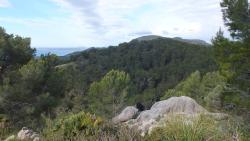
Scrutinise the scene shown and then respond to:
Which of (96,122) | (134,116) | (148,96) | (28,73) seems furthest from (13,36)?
(148,96)

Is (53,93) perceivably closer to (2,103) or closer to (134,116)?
(2,103)

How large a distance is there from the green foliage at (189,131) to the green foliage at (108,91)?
1198 inches

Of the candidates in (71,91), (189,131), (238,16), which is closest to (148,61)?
(71,91)

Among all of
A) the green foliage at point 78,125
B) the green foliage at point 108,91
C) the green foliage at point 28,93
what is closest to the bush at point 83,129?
the green foliage at point 78,125

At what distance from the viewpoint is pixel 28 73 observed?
2255 centimetres

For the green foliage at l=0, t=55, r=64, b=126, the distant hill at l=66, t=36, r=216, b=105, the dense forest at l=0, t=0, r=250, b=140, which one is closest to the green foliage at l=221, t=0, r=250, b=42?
the dense forest at l=0, t=0, r=250, b=140

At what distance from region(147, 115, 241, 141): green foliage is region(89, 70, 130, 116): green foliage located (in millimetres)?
30428

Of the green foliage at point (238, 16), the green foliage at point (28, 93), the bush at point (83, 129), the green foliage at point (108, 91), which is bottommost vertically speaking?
the green foliage at point (108, 91)

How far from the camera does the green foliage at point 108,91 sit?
36.9 metres

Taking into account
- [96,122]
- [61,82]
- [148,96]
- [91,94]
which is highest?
[96,122]

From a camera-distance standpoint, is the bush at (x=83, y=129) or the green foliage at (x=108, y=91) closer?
the bush at (x=83, y=129)

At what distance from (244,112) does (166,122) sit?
36.9 feet

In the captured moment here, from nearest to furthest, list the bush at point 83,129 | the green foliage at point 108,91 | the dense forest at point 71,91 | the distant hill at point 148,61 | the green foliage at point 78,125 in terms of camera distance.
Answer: the bush at point 83,129
the green foliage at point 78,125
the dense forest at point 71,91
the green foliage at point 108,91
the distant hill at point 148,61

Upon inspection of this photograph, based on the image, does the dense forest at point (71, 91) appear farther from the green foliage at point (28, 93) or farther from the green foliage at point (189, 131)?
the green foliage at point (189, 131)
